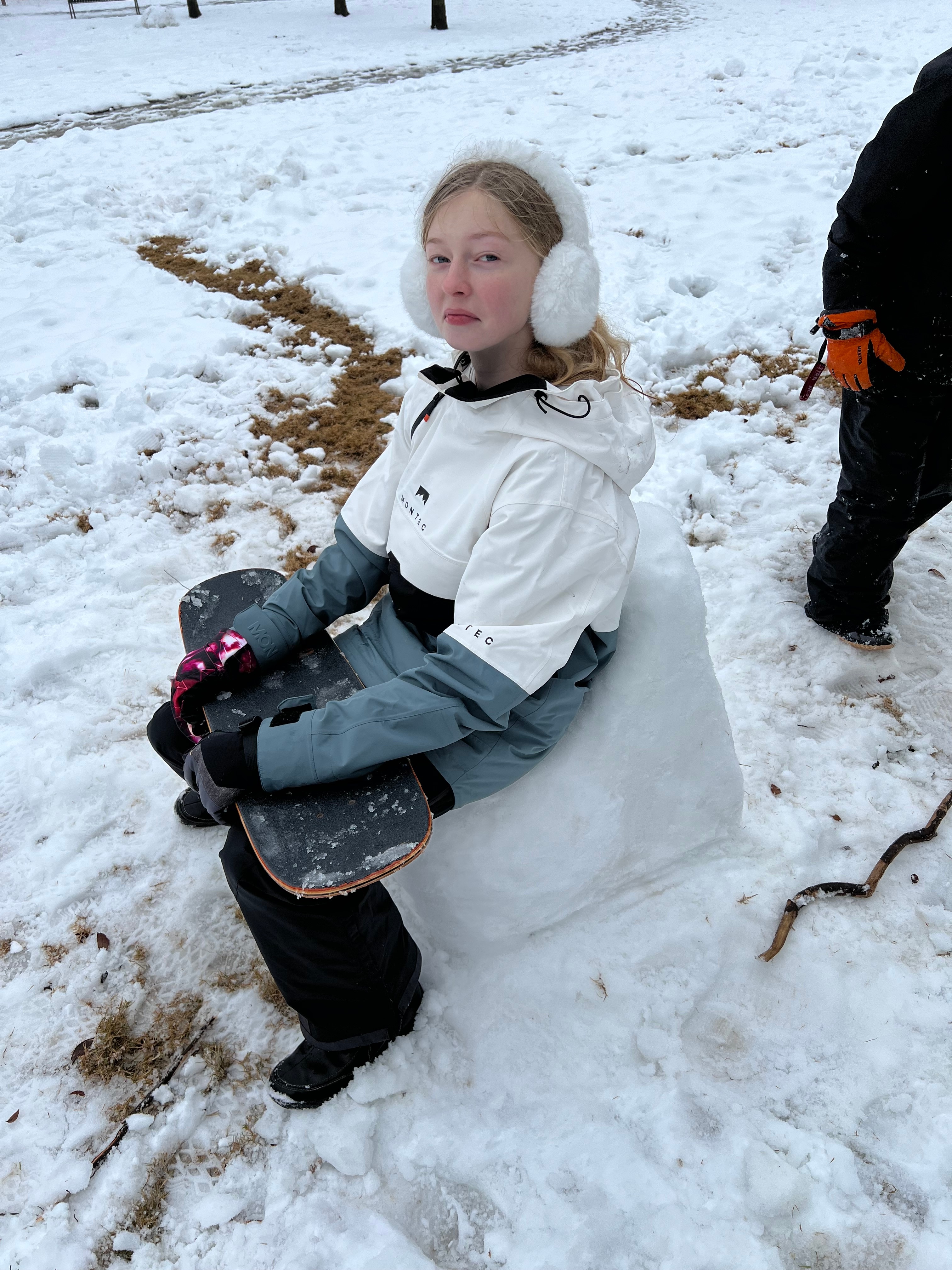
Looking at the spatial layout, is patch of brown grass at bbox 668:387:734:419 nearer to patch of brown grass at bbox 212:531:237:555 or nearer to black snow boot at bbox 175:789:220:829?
patch of brown grass at bbox 212:531:237:555

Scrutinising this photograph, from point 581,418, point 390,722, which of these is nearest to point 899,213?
point 581,418

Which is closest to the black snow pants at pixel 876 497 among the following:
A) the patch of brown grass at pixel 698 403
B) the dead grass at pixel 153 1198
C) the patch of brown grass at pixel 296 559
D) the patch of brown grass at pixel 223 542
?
the patch of brown grass at pixel 698 403

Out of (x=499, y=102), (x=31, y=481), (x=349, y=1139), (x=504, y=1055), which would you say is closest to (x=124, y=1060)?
(x=349, y=1139)

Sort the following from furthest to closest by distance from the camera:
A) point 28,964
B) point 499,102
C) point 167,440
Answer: point 499,102, point 167,440, point 28,964

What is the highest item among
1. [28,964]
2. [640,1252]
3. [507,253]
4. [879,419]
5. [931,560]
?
[507,253]

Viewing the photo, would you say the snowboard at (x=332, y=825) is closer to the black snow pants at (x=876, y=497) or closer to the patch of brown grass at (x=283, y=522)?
the patch of brown grass at (x=283, y=522)

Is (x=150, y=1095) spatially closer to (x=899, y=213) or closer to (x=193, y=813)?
(x=193, y=813)

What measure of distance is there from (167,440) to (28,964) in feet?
8.64

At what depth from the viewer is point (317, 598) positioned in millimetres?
2184

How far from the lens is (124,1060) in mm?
1977

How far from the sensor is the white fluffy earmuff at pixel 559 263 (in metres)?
1.65

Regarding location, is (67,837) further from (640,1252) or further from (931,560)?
(931,560)

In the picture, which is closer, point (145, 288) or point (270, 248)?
point (145, 288)

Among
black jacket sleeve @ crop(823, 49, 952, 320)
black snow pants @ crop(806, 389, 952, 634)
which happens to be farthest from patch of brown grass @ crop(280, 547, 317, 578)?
black jacket sleeve @ crop(823, 49, 952, 320)
